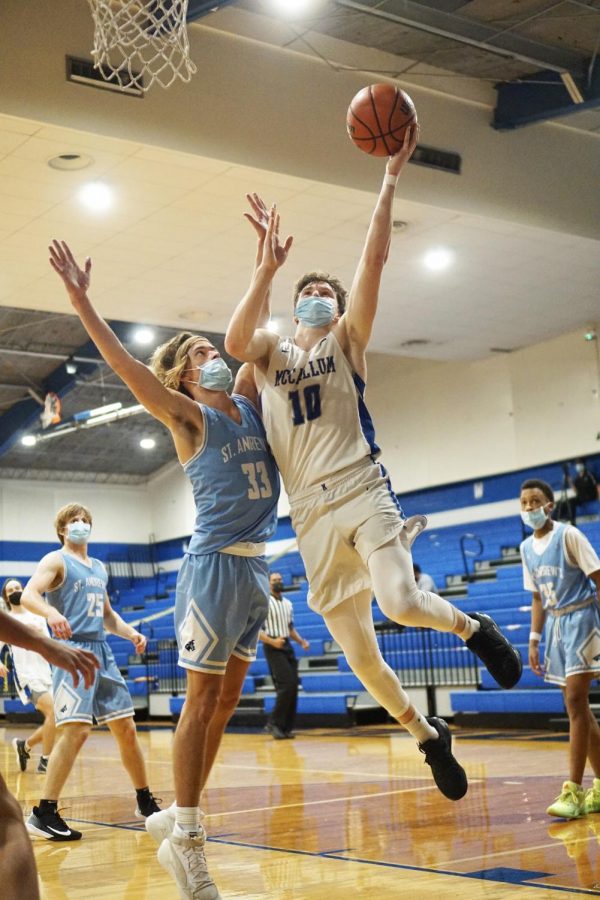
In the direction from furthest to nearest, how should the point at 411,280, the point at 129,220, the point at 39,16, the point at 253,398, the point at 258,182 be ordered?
the point at 411,280 < the point at 129,220 < the point at 258,182 < the point at 39,16 < the point at 253,398

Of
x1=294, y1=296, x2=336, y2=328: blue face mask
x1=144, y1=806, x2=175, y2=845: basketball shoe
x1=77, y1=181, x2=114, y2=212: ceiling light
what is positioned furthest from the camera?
x1=77, y1=181, x2=114, y2=212: ceiling light

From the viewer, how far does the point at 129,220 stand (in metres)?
10.9

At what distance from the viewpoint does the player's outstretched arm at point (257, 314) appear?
4.31 meters

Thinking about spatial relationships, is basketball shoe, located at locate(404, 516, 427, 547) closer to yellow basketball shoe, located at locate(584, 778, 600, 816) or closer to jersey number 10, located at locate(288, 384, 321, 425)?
jersey number 10, located at locate(288, 384, 321, 425)

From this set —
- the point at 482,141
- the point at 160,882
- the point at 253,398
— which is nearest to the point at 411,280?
the point at 482,141

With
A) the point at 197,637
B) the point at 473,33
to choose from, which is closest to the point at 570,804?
the point at 197,637

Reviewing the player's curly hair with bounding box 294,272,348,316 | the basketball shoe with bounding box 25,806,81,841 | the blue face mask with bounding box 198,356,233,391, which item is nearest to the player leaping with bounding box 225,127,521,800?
the blue face mask with bounding box 198,356,233,391

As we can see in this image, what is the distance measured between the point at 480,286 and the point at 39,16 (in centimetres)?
657

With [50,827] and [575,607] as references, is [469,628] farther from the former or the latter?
[50,827]

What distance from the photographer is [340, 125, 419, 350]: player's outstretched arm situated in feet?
14.2

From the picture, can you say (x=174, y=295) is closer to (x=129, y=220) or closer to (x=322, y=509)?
(x=129, y=220)

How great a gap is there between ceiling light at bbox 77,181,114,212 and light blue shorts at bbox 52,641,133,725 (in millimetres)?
5192

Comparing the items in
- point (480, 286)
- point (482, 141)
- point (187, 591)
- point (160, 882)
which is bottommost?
point (160, 882)

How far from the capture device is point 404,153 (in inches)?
177
